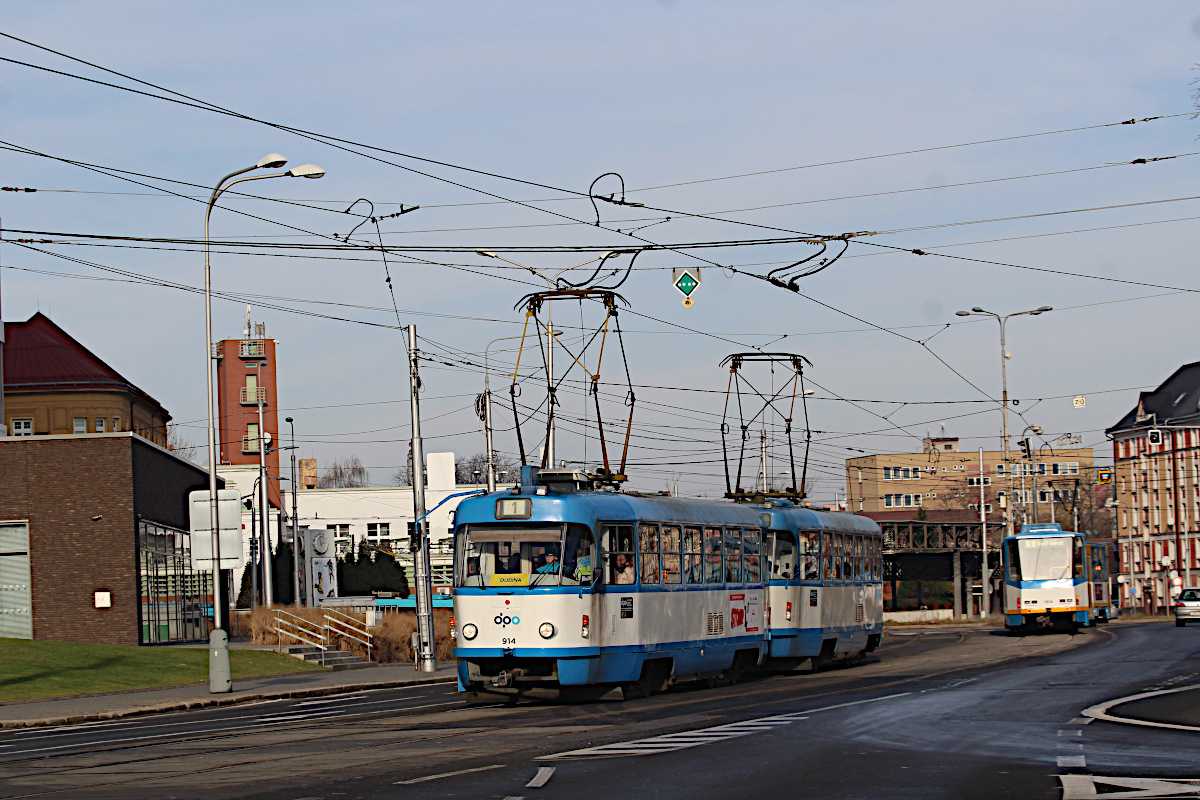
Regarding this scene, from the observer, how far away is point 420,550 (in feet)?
108

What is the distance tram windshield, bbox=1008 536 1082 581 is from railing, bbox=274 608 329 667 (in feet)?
74.1

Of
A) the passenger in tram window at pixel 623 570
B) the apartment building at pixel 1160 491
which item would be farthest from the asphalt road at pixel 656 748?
the apartment building at pixel 1160 491

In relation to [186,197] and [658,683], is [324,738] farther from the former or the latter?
[186,197]

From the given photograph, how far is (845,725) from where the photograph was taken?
15977 millimetres

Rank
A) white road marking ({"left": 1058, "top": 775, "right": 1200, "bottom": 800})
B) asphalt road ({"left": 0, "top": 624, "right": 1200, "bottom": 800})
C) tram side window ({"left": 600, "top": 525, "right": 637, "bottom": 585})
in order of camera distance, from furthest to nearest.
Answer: tram side window ({"left": 600, "top": 525, "right": 637, "bottom": 585})
asphalt road ({"left": 0, "top": 624, "right": 1200, "bottom": 800})
white road marking ({"left": 1058, "top": 775, "right": 1200, "bottom": 800})

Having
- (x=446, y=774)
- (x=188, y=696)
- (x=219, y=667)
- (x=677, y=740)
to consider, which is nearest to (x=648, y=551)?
(x=677, y=740)

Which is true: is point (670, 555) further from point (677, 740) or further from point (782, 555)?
point (677, 740)

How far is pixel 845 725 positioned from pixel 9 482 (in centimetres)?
3008

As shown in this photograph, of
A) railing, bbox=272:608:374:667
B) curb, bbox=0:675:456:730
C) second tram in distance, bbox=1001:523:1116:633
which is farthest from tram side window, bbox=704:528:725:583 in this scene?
second tram in distance, bbox=1001:523:1116:633

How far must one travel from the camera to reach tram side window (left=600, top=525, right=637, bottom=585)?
2056 cm

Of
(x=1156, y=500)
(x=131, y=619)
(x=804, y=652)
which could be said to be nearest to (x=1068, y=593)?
(x=804, y=652)

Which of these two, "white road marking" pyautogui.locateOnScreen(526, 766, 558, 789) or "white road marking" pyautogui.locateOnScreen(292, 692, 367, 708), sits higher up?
"white road marking" pyautogui.locateOnScreen(526, 766, 558, 789)

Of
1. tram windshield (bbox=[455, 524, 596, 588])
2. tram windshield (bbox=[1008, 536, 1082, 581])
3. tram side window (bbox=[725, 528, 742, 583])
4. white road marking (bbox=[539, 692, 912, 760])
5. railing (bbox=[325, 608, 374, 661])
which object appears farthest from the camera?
tram windshield (bbox=[1008, 536, 1082, 581])

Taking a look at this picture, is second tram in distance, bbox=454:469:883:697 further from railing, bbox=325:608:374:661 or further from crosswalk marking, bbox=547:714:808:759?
railing, bbox=325:608:374:661
